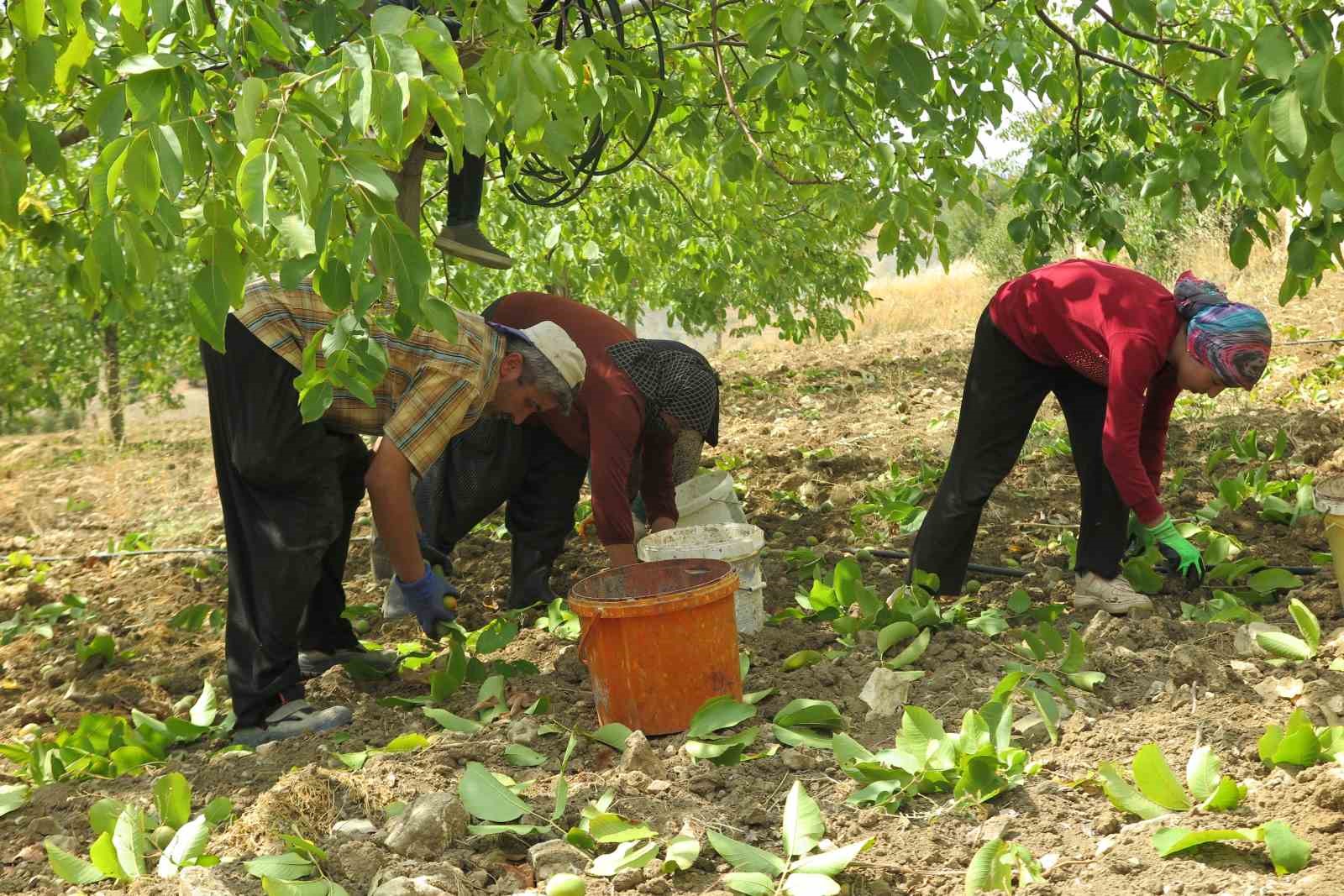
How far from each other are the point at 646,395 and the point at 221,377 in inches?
47.0

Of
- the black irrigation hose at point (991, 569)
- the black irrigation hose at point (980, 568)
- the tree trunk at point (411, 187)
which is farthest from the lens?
the tree trunk at point (411, 187)

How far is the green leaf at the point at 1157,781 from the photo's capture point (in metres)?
2.04

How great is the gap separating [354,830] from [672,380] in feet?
5.52

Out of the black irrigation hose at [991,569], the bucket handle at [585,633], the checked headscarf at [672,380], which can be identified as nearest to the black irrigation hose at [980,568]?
the black irrigation hose at [991,569]

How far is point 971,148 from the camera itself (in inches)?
151

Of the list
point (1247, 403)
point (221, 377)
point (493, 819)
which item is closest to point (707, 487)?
point (221, 377)

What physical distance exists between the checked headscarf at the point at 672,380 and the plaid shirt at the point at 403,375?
58 centimetres

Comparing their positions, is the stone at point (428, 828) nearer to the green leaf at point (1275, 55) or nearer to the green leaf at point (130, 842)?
the green leaf at point (130, 842)

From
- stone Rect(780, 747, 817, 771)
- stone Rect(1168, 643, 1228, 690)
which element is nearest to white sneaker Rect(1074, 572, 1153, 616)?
stone Rect(1168, 643, 1228, 690)

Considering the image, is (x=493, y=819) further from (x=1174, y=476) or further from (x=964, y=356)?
(x=964, y=356)

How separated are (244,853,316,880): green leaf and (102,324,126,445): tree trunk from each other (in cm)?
933

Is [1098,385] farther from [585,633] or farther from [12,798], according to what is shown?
[12,798]

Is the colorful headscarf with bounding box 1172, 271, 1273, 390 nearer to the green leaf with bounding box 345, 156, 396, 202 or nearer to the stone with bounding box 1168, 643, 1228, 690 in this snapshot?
the stone with bounding box 1168, 643, 1228, 690

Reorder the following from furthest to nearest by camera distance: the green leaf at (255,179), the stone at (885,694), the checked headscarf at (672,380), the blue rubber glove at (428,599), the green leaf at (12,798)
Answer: the checked headscarf at (672,380) < the blue rubber glove at (428,599) < the stone at (885,694) < the green leaf at (12,798) < the green leaf at (255,179)
